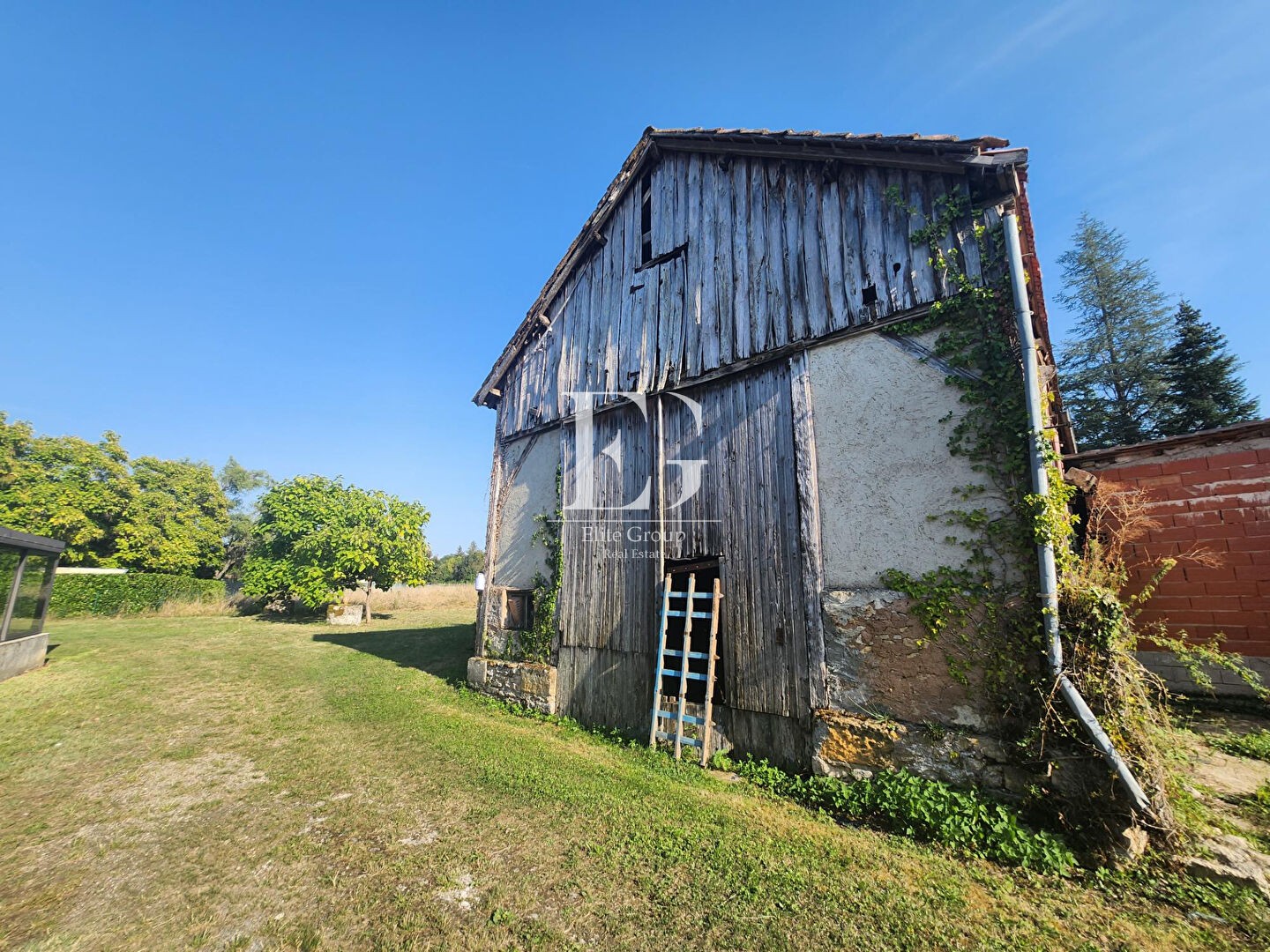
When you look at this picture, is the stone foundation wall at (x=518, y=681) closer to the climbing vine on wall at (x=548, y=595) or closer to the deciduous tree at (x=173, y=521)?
the climbing vine on wall at (x=548, y=595)

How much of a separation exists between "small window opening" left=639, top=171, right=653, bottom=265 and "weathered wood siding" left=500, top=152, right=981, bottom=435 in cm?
14

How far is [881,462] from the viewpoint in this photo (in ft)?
18.4

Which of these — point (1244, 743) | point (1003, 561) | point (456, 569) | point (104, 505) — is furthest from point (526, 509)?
point (456, 569)

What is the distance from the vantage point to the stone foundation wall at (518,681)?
339 inches

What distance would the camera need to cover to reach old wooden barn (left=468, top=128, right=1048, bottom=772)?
5434mm

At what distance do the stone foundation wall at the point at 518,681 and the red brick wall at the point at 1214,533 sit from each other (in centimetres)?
972

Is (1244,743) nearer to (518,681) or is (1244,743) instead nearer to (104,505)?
(518,681)

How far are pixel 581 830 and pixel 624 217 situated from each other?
9.99 metres

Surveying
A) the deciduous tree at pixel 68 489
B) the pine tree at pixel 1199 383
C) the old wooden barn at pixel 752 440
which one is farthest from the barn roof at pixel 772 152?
the deciduous tree at pixel 68 489

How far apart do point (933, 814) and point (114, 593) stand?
1354 inches

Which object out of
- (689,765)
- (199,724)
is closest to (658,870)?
(689,765)

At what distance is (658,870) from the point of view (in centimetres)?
390

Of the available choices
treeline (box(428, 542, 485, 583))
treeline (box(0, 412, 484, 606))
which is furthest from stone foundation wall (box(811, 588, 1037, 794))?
treeline (box(428, 542, 485, 583))

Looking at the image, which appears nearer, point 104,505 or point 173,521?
point 104,505
